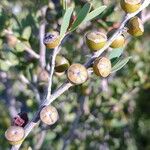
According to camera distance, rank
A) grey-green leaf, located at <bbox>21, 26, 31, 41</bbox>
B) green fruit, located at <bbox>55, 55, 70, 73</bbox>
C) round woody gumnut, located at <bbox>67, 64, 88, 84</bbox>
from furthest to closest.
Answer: grey-green leaf, located at <bbox>21, 26, 31, 41</bbox> < green fruit, located at <bbox>55, 55, 70, 73</bbox> < round woody gumnut, located at <bbox>67, 64, 88, 84</bbox>

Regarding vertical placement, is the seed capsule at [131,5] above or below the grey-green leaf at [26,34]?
above

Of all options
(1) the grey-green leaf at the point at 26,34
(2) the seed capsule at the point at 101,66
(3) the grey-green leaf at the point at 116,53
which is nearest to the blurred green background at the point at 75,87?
(1) the grey-green leaf at the point at 26,34

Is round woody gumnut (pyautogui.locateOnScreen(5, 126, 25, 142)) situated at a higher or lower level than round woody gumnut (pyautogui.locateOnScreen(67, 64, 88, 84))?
lower

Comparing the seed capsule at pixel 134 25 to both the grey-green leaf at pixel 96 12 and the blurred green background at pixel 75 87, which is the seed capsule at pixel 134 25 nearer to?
the grey-green leaf at pixel 96 12

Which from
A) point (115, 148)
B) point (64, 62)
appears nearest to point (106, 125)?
point (115, 148)

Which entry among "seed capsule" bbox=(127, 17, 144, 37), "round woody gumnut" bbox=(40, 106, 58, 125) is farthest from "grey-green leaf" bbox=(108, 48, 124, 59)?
"round woody gumnut" bbox=(40, 106, 58, 125)

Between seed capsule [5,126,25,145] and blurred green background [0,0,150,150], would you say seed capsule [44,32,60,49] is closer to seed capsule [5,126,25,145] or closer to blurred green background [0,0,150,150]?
seed capsule [5,126,25,145]

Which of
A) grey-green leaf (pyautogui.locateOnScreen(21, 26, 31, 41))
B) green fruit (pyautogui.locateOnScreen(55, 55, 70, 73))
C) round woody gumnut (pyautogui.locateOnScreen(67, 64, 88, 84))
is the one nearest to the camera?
round woody gumnut (pyautogui.locateOnScreen(67, 64, 88, 84))
